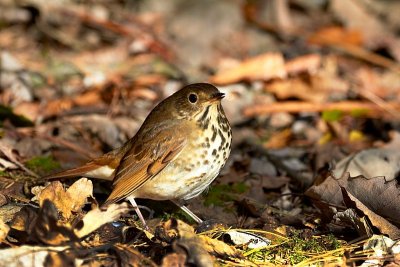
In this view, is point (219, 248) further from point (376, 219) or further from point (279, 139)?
point (279, 139)

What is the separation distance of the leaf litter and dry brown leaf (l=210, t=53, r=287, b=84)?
0.02 m

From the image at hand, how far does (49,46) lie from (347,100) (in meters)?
3.48

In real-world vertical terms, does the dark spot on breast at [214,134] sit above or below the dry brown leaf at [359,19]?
above

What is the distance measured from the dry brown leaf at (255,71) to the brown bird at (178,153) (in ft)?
9.32

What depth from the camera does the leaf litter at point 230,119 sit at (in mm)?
3562

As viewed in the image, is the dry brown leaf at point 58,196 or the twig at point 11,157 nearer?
the dry brown leaf at point 58,196

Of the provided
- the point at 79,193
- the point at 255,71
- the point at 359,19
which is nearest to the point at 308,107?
the point at 255,71

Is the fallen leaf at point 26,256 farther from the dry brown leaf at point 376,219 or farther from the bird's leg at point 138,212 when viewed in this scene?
the dry brown leaf at point 376,219

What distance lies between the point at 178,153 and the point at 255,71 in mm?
3325

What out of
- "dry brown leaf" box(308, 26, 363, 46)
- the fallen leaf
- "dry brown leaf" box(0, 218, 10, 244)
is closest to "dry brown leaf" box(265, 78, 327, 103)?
"dry brown leaf" box(308, 26, 363, 46)

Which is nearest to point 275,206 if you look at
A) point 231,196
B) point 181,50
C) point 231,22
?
point 231,196

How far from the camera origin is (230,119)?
675 cm

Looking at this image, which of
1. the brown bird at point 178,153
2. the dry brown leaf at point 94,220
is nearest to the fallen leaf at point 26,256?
the dry brown leaf at point 94,220

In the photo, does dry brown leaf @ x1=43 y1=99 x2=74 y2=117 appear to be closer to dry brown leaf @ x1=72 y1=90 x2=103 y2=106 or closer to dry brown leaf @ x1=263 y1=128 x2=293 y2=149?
dry brown leaf @ x1=72 y1=90 x2=103 y2=106
